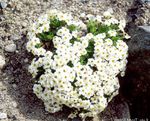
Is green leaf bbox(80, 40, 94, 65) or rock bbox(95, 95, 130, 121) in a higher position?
green leaf bbox(80, 40, 94, 65)

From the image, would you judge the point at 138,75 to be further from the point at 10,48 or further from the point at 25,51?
the point at 10,48

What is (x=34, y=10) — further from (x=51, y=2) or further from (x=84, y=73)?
(x=84, y=73)

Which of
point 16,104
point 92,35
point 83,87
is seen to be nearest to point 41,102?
point 16,104

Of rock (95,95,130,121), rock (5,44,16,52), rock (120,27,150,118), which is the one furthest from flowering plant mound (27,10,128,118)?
rock (5,44,16,52)

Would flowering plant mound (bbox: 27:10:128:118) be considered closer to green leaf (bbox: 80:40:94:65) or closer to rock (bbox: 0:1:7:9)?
green leaf (bbox: 80:40:94:65)

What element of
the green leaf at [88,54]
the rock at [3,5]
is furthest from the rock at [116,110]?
the rock at [3,5]

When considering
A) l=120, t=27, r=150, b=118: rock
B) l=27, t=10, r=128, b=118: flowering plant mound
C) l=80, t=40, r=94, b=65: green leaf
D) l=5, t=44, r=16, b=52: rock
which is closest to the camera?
l=27, t=10, r=128, b=118: flowering plant mound
